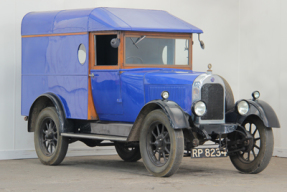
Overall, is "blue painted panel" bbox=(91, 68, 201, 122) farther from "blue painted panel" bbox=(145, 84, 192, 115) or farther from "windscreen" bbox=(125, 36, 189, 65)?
"windscreen" bbox=(125, 36, 189, 65)

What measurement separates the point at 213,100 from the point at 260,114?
0.72 metres

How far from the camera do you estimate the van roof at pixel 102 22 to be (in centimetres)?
827

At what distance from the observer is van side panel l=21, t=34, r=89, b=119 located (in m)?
8.61

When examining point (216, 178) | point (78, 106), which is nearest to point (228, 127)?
point (216, 178)

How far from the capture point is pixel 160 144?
24.6ft

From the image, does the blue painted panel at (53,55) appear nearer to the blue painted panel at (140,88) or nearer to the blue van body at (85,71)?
the blue van body at (85,71)

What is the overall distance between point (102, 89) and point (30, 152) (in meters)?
2.52

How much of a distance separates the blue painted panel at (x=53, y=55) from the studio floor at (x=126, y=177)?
5.16 feet

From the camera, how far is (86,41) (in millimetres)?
8523

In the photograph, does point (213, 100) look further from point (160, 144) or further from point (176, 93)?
point (160, 144)

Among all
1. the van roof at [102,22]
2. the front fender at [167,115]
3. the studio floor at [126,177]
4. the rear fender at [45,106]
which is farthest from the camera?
the rear fender at [45,106]

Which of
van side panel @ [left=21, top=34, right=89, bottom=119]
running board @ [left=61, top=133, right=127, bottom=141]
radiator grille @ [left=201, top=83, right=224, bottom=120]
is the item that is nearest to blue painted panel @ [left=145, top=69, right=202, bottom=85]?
radiator grille @ [left=201, top=83, right=224, bottom=120]

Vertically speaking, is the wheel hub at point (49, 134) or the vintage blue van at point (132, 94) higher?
the vintage blue van at point (132, 94)

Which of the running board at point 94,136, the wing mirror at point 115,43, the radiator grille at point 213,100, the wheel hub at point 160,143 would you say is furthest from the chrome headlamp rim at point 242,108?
the wing mirror at point 115,43
